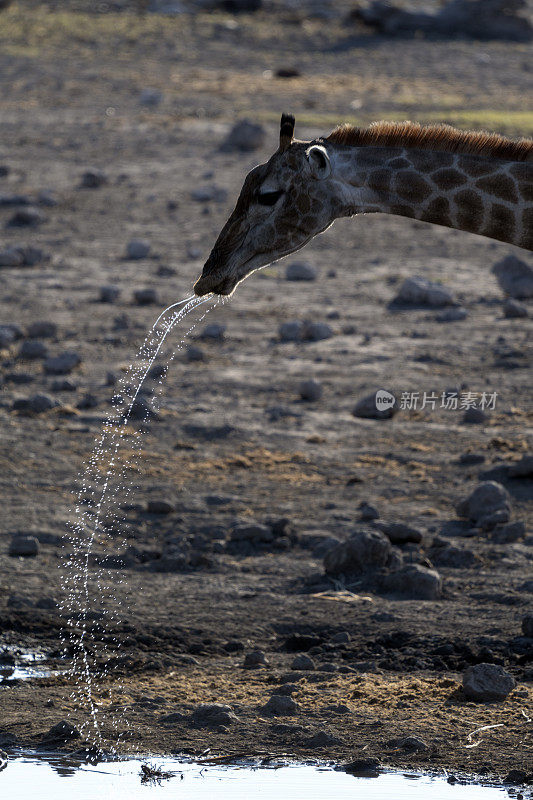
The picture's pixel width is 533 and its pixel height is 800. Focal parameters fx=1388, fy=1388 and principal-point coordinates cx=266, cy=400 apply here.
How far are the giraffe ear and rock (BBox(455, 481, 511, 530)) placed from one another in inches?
99.4

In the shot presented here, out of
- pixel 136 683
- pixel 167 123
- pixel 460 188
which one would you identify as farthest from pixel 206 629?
pixel 167 123

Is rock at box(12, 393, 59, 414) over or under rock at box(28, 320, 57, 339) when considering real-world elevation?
over

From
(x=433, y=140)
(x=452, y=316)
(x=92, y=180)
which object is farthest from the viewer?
(x=92, y=180)

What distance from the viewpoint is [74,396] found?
378 inches

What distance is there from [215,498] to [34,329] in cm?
351

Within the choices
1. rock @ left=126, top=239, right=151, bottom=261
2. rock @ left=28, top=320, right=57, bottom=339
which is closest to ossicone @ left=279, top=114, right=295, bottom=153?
rock @ left=28, top=320, right=57, bottom=339

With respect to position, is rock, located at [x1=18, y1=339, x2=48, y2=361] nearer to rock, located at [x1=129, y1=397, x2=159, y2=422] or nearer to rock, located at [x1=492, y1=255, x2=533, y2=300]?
rock, located at [x1=129, y1=397, x2=159, y2=422]

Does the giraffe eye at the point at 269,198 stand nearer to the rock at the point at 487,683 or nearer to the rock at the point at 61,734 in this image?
the rock at the point at 487,683

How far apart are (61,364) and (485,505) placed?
373cm

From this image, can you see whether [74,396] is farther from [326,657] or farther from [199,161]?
[199,161]

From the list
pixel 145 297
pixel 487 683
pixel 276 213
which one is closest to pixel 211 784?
pixel 487 683

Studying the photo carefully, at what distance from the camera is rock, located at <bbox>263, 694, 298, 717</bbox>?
219 inches

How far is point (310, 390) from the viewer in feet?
31.5

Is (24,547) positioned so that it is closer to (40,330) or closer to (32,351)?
(32,351)
